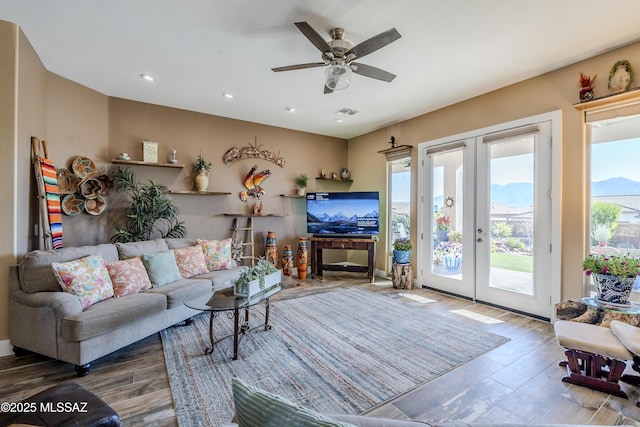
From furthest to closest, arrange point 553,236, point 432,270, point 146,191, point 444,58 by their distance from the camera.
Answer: point 432,270 < point 146,191 < point 553,236 < point 444,58

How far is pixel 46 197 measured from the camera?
295cm

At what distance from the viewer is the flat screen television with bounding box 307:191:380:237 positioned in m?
5.25

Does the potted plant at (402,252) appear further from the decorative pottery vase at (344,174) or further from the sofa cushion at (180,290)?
the sofa cushion at (180,290)

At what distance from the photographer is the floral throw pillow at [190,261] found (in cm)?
356

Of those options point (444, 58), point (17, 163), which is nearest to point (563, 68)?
point (444, 58)

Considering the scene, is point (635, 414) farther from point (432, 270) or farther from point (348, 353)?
point (432, 270)

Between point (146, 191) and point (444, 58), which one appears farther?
point (146, 191)

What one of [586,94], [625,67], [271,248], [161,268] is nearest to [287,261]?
[271,248]

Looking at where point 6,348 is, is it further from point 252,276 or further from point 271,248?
point 271,248

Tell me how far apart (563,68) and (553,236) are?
1.88 meters

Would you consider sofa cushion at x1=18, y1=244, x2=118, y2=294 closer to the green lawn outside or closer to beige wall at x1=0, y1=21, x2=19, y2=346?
beige wall at x1=0, y1=21, x2=19, y2=346

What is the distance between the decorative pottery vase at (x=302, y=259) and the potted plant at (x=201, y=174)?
6.52 ft

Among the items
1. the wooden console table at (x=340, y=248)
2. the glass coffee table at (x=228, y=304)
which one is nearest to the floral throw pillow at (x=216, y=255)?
the glass coffee table at (x=228, y=304)

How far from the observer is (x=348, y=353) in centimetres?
260
